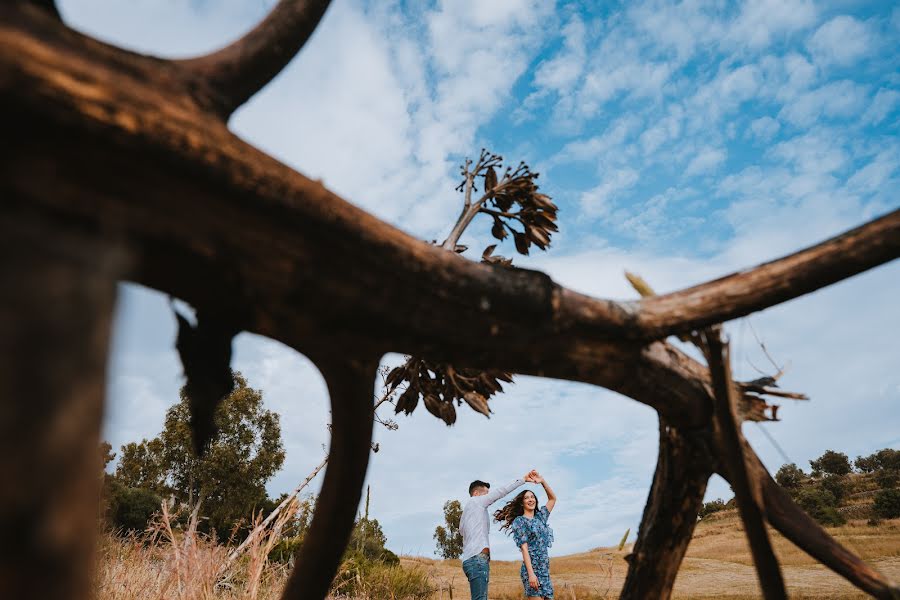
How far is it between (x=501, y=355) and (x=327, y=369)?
393 millimetres

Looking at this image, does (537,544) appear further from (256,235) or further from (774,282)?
(256,235)

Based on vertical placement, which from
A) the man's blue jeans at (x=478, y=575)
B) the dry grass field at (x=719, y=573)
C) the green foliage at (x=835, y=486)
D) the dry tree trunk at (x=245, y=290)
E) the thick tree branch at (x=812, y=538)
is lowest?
the dry grass field at (x=719, y=573)

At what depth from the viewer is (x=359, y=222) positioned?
1.03 metres

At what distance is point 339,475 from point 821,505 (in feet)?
99.3

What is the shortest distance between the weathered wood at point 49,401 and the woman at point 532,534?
7.37 m

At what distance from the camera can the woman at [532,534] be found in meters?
7.48

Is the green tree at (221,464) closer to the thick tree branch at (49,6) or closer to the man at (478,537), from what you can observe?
the man at (478,537)

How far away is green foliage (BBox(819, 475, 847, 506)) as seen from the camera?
29.0 metres

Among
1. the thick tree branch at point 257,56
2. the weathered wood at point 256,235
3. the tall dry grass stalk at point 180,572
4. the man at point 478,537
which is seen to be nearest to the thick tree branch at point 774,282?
the weathered wood at point 256,235

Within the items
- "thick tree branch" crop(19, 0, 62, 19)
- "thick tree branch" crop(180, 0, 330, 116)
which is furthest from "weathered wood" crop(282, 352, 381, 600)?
"thick tree branch" crop(19, 0, 62, 19)

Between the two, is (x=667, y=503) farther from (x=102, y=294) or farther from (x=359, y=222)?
(x=102, y=294)

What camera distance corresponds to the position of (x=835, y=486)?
1208 inches

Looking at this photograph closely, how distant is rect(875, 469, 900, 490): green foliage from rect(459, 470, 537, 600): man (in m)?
31.2

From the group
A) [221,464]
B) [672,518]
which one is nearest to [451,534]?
[221,464]
